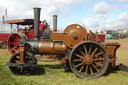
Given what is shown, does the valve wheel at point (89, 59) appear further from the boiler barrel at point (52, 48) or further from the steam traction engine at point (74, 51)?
the boiler barrel at point (52, 48)

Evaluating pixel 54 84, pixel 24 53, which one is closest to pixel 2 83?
pixel 24 53

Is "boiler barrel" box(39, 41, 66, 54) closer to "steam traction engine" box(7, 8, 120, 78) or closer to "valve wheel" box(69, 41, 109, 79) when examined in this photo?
"steam traction engine" box(7, 8, 120, 78)

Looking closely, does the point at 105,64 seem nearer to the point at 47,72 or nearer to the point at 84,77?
the point at 84,77

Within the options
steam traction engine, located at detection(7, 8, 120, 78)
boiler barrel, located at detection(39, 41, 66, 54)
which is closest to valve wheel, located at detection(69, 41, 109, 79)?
steam traction engine, located at detection(7, 8, 120, 78)

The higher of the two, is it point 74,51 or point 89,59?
point 74,51

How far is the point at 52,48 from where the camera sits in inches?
184

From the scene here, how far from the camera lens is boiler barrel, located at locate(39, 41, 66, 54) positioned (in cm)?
468

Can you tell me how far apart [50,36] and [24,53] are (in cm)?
109

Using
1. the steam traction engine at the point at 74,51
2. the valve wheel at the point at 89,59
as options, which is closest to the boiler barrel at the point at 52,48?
the steam traction engine at the point at 74,51

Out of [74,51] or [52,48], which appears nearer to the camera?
[74,51]

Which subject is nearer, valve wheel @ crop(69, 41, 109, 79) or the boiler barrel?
valve wheel @ crop(69, 41, 109, 79)

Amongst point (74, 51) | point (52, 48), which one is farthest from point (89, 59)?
point (52, 48)

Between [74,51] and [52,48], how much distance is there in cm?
84

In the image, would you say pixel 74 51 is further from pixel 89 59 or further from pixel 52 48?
pixel 52 48
